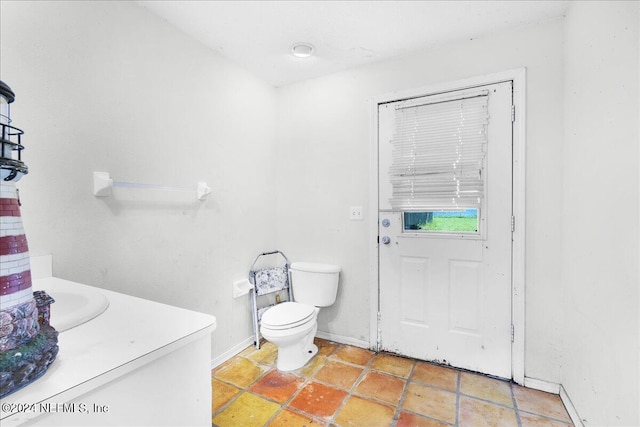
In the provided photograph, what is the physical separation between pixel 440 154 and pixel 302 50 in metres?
1.22

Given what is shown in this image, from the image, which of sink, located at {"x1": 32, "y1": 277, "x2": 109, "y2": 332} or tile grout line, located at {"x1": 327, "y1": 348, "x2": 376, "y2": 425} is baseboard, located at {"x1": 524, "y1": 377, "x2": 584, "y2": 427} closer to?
tile grout line, located at {"x1": 327, "y1": 348, "x2": 376, "y2": 425}

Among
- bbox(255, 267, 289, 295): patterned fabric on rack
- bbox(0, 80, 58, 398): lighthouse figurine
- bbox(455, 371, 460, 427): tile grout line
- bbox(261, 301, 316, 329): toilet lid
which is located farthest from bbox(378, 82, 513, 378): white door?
bbox(0, 80, 58, 398): lighthouse figurine

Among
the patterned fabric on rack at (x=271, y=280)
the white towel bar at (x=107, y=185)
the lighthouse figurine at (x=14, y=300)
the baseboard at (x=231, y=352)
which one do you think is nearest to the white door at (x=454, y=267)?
the patterned fabric on rack at (x=271, y=280)

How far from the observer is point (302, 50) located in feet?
7.11

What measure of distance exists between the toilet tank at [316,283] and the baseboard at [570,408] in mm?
1529

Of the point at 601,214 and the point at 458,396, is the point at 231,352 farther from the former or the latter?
the point at 601,214

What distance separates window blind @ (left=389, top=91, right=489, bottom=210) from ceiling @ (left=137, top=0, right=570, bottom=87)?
0.42m

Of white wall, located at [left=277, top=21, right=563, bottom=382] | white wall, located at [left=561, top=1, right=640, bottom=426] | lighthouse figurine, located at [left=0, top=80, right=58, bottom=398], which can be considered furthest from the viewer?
white wall, located at [left=277, top=21, right=563, bottom=382]

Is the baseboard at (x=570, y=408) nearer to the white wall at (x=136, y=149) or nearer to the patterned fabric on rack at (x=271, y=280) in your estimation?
the patterned fabric on rack at (x=271, y=280)

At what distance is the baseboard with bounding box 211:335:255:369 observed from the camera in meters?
2.18

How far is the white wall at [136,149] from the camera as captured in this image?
133 centimetres

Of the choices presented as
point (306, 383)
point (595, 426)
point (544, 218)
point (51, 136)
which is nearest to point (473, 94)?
point (544, 218)

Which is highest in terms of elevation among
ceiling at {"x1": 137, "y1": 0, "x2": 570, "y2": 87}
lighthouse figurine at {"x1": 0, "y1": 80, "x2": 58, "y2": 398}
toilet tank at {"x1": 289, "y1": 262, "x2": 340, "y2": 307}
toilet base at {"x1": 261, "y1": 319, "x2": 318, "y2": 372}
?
ceiling at {"x1": 137, "y1": 0, "x2": 570, "y2": 87}

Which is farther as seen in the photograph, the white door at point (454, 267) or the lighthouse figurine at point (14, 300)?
the white door at point (454, 267)
